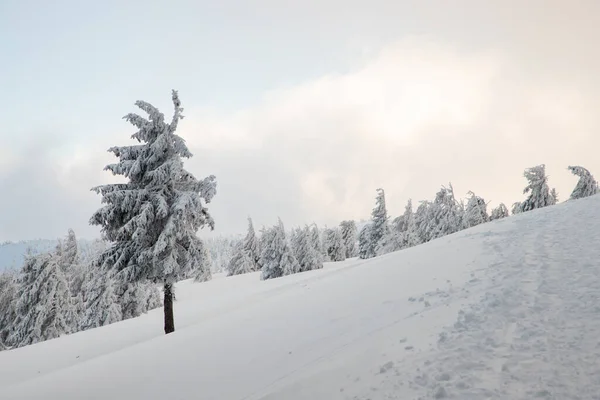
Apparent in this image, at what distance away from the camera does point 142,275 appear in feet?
48.9

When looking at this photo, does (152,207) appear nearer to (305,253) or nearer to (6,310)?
(6,310)

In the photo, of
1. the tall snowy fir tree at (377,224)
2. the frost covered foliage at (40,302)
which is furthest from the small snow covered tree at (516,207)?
the frost covered foliage at (40,302)

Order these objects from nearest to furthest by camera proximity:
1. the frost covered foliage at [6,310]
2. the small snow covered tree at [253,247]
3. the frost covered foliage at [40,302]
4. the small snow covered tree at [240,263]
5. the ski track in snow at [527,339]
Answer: the ski track in snow at [527,339] → the frost covered foliage at [40,302] → the frost covered foliage at [6,310] → the small snow covered tree at [240,263] → the small snow covered tree at [253,247]

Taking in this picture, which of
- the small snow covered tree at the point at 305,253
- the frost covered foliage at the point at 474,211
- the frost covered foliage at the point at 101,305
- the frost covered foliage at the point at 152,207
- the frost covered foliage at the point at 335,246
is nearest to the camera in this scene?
the frost covered foliage at the point at 152,207

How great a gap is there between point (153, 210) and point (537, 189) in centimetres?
3739

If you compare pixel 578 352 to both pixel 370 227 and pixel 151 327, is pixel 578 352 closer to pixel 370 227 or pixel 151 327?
pixel 151 327

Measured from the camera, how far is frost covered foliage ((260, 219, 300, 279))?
45875 millimetres

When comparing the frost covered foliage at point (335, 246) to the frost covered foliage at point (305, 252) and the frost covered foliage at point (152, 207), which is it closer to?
the frost covered foliage at point (305, 252)

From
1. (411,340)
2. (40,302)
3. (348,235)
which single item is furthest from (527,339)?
(348,235)

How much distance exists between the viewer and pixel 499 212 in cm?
5212

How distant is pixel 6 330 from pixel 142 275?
34834 millimetres

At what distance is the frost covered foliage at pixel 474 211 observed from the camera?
4200cm

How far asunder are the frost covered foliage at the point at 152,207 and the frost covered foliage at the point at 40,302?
21.1 m

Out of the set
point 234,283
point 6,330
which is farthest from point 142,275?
point 6,330
